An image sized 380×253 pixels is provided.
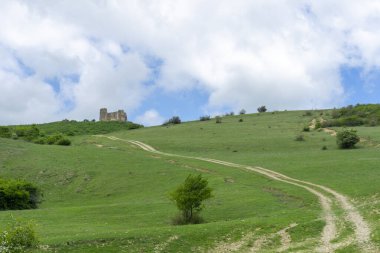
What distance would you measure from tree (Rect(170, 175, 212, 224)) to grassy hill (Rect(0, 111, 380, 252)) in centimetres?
129

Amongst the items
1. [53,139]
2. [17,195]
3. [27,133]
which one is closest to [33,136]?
[27,133]

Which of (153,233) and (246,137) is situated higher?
(246,137)

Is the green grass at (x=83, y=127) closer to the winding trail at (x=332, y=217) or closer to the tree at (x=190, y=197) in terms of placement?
the winding trail at (x=332, y=217)

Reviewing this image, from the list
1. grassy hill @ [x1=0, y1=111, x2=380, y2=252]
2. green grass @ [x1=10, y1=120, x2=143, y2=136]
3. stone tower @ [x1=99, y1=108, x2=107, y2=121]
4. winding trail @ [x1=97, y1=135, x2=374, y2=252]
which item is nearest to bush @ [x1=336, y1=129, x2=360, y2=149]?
grassy hill @ [x1=0, y1=111, x2=380, y2=252]

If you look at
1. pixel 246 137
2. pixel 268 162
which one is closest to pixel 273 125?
pixel 246 137

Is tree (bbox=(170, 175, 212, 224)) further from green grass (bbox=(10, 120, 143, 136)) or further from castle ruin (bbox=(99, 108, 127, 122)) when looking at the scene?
castle ruin (bbox=(99, 108, 127, 122))

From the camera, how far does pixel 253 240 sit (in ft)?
76.4

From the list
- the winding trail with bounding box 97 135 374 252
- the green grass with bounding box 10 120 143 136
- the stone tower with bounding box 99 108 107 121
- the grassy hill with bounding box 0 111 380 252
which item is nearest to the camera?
the winding trail with bounding box 97 135 374 252

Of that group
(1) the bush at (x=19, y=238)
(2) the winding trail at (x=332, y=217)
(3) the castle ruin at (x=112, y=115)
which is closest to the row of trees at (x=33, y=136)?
(2) the winding trail at (x=332, y=217)

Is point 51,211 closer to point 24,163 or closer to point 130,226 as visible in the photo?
point 130,226

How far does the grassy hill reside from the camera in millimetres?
23469

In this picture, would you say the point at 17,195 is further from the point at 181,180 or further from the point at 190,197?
the point at 190,197

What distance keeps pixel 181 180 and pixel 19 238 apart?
27749mm

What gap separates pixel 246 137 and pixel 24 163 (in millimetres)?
36929
